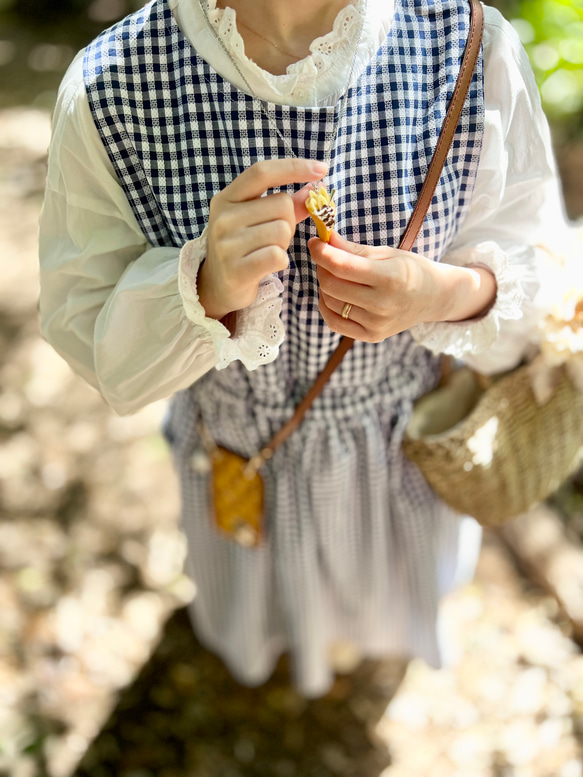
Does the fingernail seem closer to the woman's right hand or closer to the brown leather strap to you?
the woman's right hand

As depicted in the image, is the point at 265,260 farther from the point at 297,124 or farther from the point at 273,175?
the point at 297,124

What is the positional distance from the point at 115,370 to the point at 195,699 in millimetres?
1149

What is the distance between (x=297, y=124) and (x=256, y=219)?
7.1 inches

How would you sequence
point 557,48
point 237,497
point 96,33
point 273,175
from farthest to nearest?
point 96,33
point 557,48
point 237,497
point 273,175

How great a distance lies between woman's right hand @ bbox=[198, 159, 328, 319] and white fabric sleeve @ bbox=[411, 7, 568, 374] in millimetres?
288

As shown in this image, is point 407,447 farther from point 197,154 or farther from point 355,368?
point 197,154

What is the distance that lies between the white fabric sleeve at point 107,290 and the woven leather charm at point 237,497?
261 millimetres

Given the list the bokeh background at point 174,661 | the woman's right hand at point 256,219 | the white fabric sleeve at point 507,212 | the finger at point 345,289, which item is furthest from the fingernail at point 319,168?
the bokeh background at point 174,661

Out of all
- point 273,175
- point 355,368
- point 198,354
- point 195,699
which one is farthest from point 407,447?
point 195,699

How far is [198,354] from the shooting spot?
2.97 ft

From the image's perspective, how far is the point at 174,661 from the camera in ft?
5.90

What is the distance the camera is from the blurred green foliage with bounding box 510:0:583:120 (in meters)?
2.38

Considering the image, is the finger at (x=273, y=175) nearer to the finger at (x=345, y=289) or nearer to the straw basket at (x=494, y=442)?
the finger at (x=345, y=289)

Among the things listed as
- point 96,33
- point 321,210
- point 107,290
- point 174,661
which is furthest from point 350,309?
point 96,33
